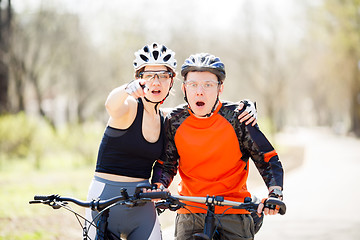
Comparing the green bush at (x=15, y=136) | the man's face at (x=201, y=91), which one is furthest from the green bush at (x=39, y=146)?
the man's face at (x=201, y=91)

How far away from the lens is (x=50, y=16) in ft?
88.3

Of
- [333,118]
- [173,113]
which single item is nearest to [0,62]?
[173,113]

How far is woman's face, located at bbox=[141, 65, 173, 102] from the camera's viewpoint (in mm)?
3627

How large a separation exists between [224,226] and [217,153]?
0.55m

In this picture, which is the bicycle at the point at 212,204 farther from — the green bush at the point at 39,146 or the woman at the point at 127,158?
the green bush at the point at 39,146

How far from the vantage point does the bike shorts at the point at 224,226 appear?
11.4 ft

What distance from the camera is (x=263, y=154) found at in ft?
11.4

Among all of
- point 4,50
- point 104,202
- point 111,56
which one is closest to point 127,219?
point 104,202

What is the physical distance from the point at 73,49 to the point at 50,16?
4.68 meters

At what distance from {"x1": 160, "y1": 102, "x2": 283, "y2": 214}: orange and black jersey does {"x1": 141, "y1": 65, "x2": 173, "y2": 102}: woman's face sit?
0.23 m

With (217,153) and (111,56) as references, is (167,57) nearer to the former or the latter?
(217,153)

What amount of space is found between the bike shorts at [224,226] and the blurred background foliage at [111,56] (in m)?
5.38

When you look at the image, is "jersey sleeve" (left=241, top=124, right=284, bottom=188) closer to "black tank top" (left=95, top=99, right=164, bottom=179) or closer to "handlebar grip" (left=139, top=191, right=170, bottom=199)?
"black tank top" (left=95, top=99, right=164, bottom=179)

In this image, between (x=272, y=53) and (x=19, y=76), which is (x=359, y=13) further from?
(x=19, y=76)
